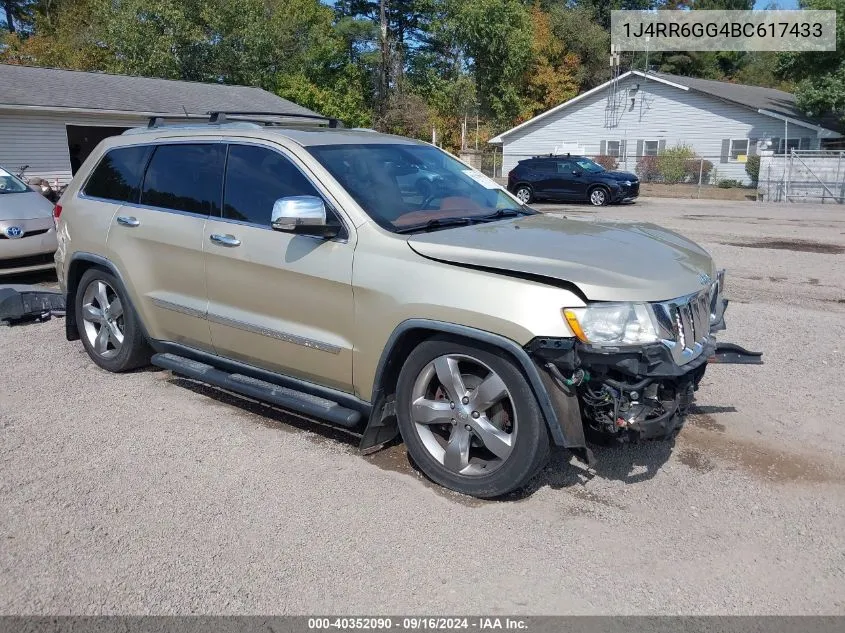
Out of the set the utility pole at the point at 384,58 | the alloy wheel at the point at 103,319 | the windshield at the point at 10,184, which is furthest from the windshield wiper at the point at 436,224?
the utility pole at the point at 384,58

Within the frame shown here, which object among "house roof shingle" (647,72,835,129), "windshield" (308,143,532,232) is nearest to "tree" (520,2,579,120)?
"house roof shingle" (647,72,835,129)

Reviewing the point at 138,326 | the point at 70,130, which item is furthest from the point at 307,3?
the point at 138,326

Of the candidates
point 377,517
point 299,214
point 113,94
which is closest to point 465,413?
point 377,517

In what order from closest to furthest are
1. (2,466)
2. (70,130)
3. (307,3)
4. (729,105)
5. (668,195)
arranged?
1. (2,466)
2. (70,130)
3. (668,195)
4. (729,105)
5. (307,3)

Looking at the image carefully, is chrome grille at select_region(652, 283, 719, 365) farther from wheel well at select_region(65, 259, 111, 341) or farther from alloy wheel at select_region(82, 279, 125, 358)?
wheel well at select_region(65, 259, 111, 341)

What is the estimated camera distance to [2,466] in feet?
14.5

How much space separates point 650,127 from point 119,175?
125ft

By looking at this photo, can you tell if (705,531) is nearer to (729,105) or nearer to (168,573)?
(168,573)

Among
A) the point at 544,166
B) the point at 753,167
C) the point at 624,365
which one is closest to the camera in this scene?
the point at 624,365

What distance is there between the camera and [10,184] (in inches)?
415

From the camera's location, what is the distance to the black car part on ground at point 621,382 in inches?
137

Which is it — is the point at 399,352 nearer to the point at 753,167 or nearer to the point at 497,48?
the point at 753,167

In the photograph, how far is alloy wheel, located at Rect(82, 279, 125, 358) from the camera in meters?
5.92

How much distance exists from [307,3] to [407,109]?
11.4 metres
